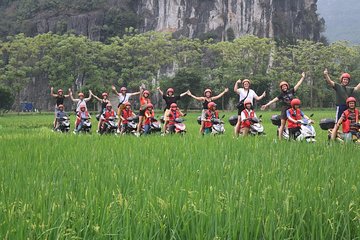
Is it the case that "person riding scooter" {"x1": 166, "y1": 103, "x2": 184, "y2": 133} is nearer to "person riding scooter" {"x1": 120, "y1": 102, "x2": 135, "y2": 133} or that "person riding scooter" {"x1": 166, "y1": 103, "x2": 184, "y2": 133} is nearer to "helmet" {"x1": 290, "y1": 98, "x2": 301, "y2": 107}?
"person riding scooter" {"x1": 120, "y1": 102, "x2": 135, "y2": 133}

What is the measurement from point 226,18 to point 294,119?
64908 millimetres

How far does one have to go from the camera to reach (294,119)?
27.5 ft

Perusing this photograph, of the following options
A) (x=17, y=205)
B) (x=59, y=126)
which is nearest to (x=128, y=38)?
(x=59, y=126)

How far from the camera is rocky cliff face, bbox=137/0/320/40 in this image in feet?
229

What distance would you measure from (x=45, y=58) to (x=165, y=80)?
12.0m

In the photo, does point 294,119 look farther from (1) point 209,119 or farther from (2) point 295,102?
(1) point 209,119

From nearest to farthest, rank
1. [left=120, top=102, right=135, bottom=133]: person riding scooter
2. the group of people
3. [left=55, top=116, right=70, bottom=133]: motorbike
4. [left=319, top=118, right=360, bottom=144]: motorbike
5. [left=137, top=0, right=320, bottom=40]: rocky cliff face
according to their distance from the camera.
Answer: [left=319, top=118, right=360, bottom=144]: motorbike, the group of people, [left=120, top=102, right=135, bottom=133]: person riding scooter, [left=55, top=116, right=70, bottom=133]: motorbike, [left=137, top=0, right=320, bottom=40]: rocky cliff face

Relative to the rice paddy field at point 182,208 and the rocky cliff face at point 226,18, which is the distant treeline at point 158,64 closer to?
the rocky cliff face at point 226,18

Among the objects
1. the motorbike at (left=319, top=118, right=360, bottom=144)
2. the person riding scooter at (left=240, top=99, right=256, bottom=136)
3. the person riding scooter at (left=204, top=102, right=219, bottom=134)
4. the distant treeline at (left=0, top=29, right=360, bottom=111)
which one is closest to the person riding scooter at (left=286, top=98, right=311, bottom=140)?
the motorbike at (left=319, top=118, right=360, bottom=144)

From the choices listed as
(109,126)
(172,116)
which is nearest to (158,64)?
(109,126)

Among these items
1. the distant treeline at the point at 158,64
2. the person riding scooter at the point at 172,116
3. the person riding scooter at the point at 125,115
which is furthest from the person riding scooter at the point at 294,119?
the distant treeline at the point at 158,64

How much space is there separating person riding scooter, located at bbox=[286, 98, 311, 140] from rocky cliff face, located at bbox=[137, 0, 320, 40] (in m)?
59.9

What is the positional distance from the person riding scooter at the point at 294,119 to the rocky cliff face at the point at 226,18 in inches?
2360

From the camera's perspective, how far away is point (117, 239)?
167 cm
